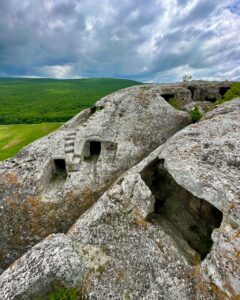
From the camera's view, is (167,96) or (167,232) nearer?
(167,232)

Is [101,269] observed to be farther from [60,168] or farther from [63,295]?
[60,168]

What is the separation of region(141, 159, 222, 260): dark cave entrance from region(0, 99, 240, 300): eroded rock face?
48 mm

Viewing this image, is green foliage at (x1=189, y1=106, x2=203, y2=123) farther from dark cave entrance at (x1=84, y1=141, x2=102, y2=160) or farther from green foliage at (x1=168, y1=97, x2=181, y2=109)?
dark cave entrance at (x1=84, y1=141, x2=102, y2=160)

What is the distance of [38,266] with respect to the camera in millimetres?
8531

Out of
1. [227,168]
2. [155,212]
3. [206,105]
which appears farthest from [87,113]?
[227,168]

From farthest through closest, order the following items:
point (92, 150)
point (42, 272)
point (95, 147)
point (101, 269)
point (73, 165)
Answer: point (95, 147), point (92, 150), point (73, 165), point (101, 269), point (42, 272)

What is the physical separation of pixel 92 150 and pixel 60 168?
2841mm

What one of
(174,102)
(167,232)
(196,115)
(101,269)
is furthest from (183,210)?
(174,102)

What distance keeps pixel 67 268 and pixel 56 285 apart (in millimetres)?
670

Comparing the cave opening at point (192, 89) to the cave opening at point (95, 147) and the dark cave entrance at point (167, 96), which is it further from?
the cave opening at point (95, 147)

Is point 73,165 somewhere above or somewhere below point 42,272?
above

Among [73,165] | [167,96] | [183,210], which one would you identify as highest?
[167,96]

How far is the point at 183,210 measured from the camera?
1125 centimetres

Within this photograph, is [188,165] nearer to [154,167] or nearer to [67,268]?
[154,167]
